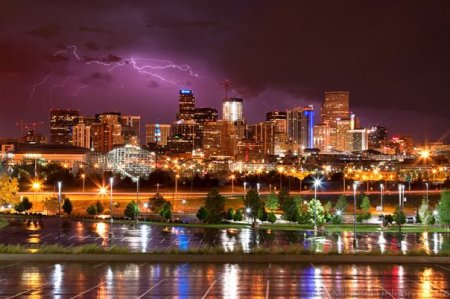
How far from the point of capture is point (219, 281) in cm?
2464

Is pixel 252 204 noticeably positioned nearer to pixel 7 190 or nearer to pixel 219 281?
pixel 7 190

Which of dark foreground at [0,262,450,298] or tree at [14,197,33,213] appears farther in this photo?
tree at [14,197,33,213]

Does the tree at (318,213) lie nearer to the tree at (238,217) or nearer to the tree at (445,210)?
the tree at (238,217)

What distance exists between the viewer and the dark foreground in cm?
2200

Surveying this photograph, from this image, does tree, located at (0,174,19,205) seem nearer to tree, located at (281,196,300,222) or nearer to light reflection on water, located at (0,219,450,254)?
light reflection on water, located at (0,219,450,254)

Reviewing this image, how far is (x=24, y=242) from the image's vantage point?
3900 cm

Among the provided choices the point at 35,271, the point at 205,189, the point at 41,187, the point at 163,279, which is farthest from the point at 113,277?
the point at 205,189

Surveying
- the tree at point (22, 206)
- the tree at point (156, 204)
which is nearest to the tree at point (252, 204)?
the tree at point (156, 204)

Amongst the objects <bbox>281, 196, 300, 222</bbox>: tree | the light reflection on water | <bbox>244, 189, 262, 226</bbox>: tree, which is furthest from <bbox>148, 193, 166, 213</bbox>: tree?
→ the light reflection on water

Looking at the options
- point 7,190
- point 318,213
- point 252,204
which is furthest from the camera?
point 252,204

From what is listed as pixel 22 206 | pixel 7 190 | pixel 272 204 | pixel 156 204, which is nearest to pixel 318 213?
pixel 272 204

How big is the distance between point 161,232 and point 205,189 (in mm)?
77113

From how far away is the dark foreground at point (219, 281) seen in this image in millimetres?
22000

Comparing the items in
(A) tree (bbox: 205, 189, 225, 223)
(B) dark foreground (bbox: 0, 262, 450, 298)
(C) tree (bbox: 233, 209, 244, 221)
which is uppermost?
(A) tree (bbox: 205, 189, 225, 223)
